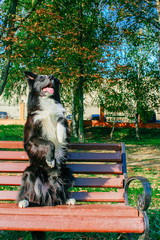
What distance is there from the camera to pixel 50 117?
7.46 ft

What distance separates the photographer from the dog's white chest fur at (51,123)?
224 cm

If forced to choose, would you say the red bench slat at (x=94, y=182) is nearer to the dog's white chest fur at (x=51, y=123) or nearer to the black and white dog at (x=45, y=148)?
the black and white dog at (x=45, y=148)

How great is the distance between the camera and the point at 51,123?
7.43 ft

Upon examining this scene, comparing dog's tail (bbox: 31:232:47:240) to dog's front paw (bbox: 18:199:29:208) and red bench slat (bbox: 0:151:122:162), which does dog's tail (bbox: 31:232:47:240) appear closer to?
dog's front paw (bbox: 18:199:29:208)

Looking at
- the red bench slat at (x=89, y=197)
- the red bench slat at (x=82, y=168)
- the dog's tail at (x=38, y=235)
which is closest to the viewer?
the dog's tail at (x=38, y=235)

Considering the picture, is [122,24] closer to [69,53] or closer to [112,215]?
[69,53]

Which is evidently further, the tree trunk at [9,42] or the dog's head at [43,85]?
the tree trunk at [9,42]

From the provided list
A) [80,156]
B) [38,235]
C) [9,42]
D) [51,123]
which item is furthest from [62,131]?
[9,42]

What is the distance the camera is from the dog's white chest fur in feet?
7.34

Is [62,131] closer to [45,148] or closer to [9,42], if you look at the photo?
[45,148]

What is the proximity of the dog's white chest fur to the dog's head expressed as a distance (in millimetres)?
67

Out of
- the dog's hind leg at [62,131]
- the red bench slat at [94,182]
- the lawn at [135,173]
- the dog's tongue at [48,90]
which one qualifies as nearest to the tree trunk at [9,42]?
the lawn at [135,173]

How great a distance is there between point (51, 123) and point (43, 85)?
37 cm

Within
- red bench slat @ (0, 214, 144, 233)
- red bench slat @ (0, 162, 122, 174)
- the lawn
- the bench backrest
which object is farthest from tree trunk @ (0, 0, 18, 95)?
red bench slat @ (0, 214, 144, 233)
